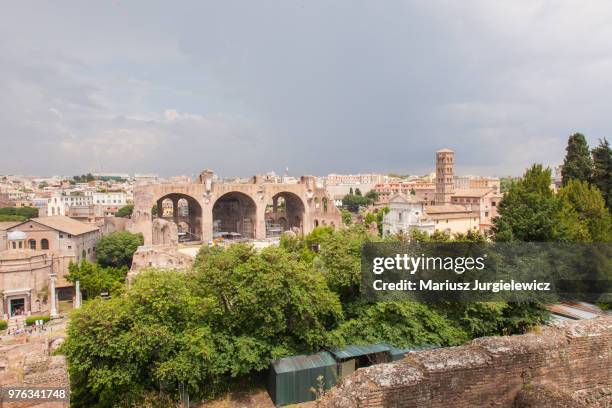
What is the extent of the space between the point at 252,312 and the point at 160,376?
2.87 metres

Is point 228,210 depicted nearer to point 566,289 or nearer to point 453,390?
point 566,289

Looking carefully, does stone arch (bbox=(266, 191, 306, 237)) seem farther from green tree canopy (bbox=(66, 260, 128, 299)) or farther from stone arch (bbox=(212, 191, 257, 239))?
green tree canopy (bbox=(66, 260, 128, 299))

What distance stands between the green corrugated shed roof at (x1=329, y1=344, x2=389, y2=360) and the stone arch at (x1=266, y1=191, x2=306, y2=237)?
127 feet

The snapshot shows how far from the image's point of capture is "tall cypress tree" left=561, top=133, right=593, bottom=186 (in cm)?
2555

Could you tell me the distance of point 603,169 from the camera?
80.6 feet

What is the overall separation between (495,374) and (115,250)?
1411 inches

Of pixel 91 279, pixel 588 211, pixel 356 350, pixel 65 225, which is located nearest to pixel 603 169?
pixel 588 211

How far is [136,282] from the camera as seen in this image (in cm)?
1158

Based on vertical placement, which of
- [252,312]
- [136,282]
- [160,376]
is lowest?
[160,376]

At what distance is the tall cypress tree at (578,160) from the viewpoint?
25.5 metres

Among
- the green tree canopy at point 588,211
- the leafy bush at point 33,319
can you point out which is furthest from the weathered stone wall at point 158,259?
the green tree canopy at point 588,211

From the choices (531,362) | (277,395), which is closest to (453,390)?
(531,362)

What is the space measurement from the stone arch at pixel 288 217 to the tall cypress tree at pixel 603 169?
105 feet

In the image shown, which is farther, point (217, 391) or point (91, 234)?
point (91, 234)
